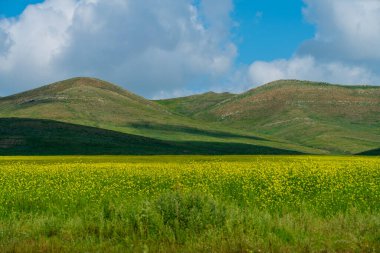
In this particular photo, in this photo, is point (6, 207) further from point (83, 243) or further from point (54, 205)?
point (83, 243)

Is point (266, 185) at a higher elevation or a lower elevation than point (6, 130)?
lower

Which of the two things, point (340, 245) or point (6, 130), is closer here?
point (340, 245)

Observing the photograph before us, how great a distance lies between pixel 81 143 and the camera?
143 m

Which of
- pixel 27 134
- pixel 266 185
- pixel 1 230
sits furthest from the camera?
pixel 27 134

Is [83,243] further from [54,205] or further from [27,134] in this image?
[27,134]

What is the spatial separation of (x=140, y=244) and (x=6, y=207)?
29.7ft

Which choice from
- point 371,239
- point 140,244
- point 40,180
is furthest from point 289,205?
point 40,180

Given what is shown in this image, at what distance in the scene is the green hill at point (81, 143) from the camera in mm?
136000

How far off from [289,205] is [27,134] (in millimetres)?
141083

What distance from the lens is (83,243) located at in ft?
47.8

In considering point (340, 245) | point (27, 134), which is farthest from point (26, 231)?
point (27, 134)

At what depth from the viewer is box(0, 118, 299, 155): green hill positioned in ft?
446

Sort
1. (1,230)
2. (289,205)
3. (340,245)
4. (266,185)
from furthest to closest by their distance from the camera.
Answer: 1. (266,185)
2. (289,205)
3. (1,230)
4. (340,245)

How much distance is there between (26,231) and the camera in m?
15.8
